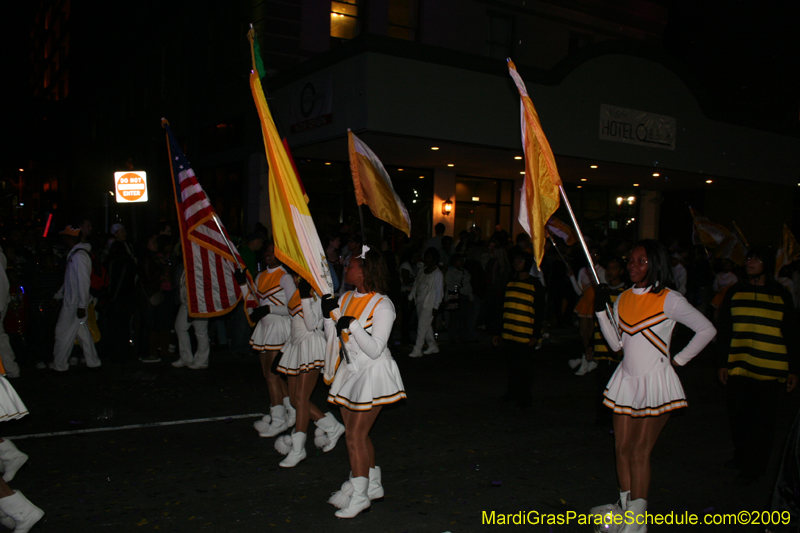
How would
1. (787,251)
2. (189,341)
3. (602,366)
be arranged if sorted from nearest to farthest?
(602,366) → (189,341) → (787,251)

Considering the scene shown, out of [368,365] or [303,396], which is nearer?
[368,365]

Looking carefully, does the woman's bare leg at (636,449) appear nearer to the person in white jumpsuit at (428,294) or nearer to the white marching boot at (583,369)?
the white marching boot at (583,369)

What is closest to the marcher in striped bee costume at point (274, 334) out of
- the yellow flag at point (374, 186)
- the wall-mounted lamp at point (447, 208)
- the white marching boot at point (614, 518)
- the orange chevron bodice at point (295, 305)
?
the orange chevron bodice at point (295, 305)

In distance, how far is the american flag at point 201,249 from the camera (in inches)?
256

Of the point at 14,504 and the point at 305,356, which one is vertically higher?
the point at 305,356

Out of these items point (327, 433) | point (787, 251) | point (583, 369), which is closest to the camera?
point (327, 433)

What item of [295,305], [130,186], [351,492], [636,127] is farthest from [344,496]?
[636,127]

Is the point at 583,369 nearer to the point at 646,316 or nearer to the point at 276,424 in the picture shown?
the point at 276,424

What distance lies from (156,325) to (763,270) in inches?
333

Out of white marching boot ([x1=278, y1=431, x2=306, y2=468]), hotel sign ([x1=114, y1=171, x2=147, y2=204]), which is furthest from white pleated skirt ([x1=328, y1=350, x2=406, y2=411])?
hotel sign ([x1=114, y1=171, x2=147, y2=204])

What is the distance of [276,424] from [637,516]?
135 inches

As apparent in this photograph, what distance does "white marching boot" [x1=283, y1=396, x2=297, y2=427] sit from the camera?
6140mm

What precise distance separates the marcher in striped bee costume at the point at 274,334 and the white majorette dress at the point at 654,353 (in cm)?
314

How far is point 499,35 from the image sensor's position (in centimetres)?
2064
